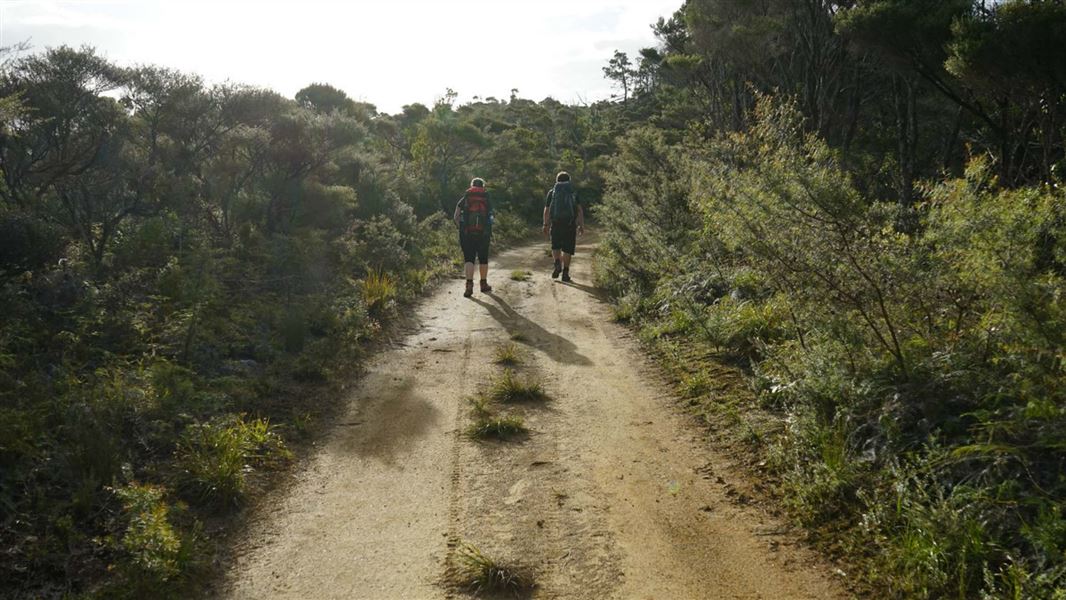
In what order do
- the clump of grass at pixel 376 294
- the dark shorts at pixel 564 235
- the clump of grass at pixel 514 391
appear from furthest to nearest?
the dark shorts at pixel 564 235
the clump of grass at pixel 376 294
the clump of grass at pixel 514 391

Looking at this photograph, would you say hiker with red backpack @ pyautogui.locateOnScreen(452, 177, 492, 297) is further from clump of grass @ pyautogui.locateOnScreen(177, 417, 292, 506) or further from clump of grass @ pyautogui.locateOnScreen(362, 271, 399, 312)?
clump of grass @ pyautogui.locateOnScreen(177, 417, 292, 506)

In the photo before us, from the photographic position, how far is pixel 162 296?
8.95 meters

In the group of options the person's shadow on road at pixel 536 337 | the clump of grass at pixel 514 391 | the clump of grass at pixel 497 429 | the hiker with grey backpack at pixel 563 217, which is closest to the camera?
the clump of grass at pixel 497 429

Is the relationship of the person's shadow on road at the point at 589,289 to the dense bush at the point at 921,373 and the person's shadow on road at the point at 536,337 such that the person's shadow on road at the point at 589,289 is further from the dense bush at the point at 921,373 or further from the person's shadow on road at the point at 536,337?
the dense bush at the point at 921,373

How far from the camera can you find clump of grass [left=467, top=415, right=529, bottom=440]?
6078 millimetres

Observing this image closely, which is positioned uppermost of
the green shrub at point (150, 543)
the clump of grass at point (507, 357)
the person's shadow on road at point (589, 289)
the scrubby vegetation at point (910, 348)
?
the scrubby vegetation at point (910, 348)

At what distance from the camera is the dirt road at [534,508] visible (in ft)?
13.0

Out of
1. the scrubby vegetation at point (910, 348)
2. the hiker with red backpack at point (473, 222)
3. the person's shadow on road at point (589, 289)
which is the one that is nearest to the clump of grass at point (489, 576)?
the scrubby vegetation at point (910, 348)

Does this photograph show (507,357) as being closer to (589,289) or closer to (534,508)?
(534,508)

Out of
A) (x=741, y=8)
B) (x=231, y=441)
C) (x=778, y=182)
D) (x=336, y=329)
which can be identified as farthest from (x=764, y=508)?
(x=741, y=8)

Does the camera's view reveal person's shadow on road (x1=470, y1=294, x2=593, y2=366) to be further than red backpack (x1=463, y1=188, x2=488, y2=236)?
No

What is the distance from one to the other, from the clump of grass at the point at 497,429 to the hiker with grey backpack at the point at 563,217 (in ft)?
26.0

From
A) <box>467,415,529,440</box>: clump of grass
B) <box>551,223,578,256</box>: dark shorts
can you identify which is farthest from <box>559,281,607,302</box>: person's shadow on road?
<box>467,415,529,440</box>: clump of grass

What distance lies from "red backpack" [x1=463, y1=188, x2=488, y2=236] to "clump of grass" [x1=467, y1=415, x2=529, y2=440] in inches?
268
